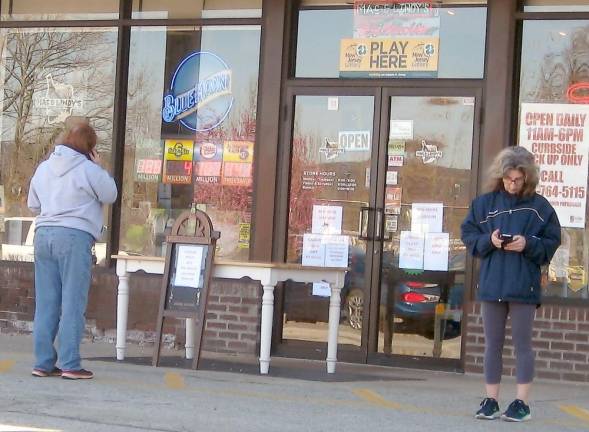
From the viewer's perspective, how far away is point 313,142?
35.8 ft

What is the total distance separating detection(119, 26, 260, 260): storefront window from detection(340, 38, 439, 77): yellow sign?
899 mm

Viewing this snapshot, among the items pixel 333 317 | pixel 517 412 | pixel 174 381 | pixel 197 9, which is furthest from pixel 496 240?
pixel 197 9

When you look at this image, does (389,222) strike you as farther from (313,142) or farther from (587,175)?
(587,175)

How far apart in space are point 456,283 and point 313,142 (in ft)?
5.86

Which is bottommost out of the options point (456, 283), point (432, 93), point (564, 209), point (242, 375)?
point (242, 375)

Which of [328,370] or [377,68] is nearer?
[328,370]

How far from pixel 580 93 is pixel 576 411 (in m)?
3.09

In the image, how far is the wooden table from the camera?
29.6ft

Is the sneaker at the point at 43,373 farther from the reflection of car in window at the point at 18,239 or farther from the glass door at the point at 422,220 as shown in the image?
the reflection of car in window at the point at 18,239

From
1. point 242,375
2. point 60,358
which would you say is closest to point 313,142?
point 242,375

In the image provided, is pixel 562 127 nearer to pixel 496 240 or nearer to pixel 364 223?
pixel 364 223

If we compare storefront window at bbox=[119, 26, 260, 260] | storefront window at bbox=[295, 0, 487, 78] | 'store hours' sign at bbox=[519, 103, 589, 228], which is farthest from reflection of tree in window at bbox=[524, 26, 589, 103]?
storefront window at bbox=[119, 26, 260, 260]

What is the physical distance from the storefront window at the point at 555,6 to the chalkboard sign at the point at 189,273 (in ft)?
10.9

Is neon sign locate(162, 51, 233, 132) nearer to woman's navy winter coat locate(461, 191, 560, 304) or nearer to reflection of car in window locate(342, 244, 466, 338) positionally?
reflection of car in window locate(342, 244, 466, 338)
